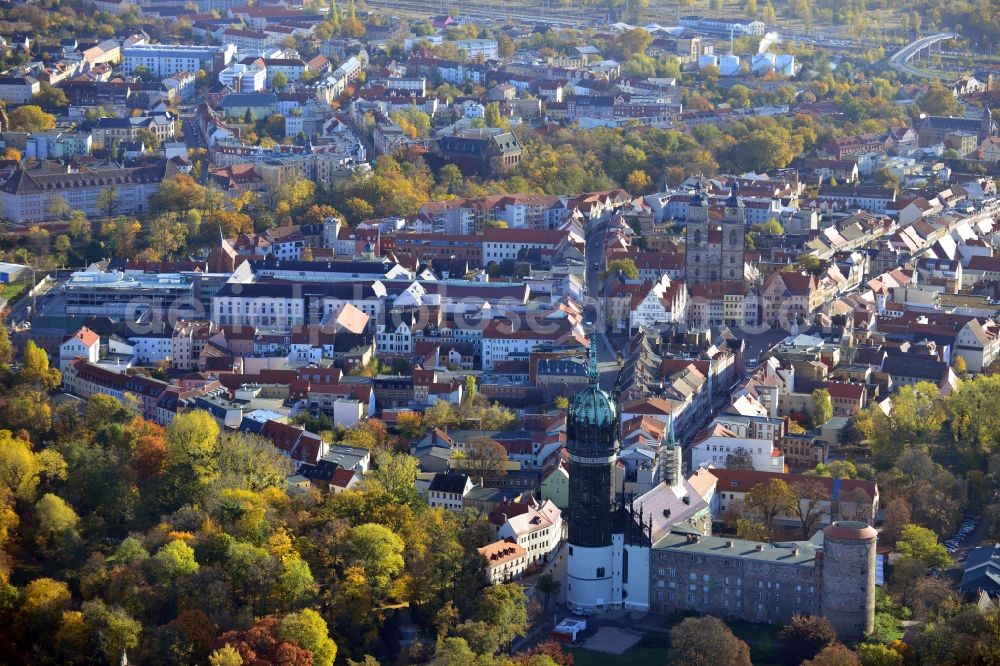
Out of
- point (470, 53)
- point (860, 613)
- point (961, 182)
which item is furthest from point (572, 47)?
point (860, 613)

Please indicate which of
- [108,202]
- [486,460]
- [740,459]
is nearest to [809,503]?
[740,459]

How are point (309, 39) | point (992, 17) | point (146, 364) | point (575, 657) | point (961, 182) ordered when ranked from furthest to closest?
point (992, 17), point (309, 39), point (961, 182), point (146, 364), point (575, 657)

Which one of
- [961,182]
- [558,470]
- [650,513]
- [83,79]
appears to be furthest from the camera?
[83,79]

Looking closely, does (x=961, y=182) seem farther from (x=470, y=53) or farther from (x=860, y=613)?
(x=860, y=613)

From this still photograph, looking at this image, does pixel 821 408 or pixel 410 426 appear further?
pixel 821 408

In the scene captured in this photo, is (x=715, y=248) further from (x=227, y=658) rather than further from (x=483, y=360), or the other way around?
(x=227, y=658)
